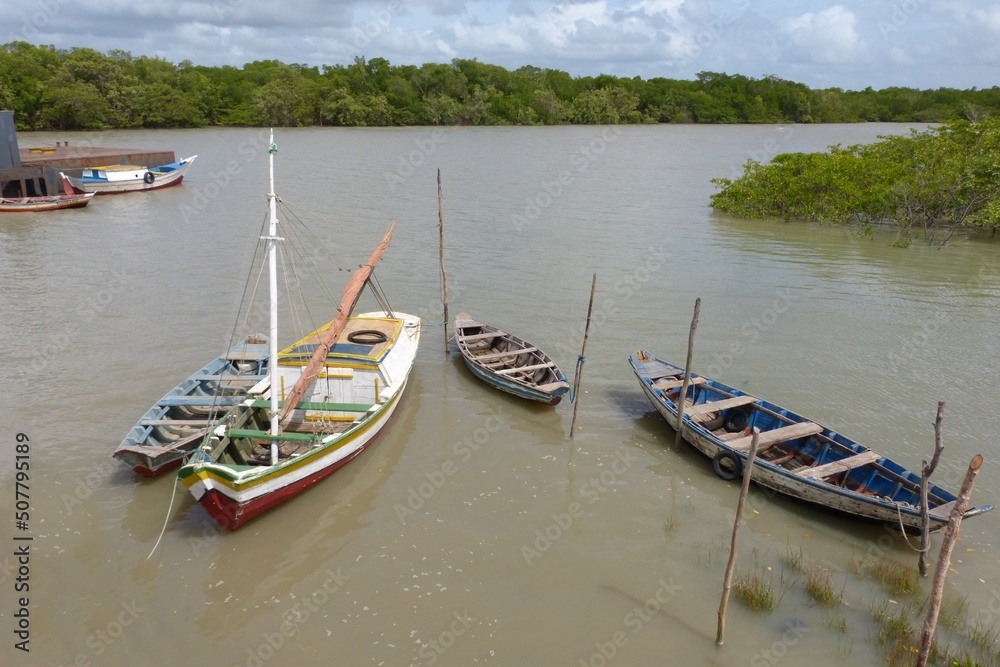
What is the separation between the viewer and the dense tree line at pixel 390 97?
71250 millimetres

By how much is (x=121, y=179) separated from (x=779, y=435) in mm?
41043

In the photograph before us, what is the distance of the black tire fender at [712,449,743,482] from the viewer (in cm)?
1286

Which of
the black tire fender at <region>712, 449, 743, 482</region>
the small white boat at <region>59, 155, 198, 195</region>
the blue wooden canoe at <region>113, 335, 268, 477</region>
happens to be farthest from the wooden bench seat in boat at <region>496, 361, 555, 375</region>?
the small white boat at <region>59, 155, 198, 195</region>

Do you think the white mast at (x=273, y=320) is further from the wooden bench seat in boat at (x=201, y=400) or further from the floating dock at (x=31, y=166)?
the floating dock at (x=31, y=166)

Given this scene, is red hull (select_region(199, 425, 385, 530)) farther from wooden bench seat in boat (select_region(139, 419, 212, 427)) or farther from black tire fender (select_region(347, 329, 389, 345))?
black tire fender (select_region(347, 329, 389, 345))

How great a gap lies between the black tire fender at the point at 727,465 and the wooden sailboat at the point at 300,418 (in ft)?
21.0

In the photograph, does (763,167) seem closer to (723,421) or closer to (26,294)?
(723,421)

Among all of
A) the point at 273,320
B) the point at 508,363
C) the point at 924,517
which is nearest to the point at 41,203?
the point at 508,363

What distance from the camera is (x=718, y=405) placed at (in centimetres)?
1430

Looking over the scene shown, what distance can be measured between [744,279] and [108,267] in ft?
76.4

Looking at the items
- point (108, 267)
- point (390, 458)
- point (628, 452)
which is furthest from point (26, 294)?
point (628, 452)

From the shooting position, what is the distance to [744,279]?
84.2 feet

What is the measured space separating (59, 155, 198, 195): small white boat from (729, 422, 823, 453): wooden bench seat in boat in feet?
126

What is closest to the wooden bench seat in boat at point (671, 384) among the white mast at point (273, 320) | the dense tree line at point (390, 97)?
the white mast at point (273, 320)
